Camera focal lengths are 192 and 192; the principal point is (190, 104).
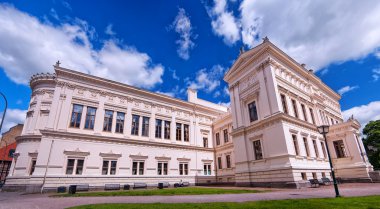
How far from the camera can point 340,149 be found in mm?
24312

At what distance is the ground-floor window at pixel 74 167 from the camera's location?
70.3 feet

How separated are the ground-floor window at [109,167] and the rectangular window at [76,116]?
5.77 metres

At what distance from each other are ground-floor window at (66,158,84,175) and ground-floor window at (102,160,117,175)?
96.8 inches

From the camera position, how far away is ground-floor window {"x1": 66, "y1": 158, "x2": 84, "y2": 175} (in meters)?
21.4

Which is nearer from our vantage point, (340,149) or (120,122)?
(340,149)

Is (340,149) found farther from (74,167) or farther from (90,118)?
(74,167)

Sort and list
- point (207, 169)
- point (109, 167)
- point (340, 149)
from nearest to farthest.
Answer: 1. point (109, 167)
2. point (340, 149)
3. point (207, 169)

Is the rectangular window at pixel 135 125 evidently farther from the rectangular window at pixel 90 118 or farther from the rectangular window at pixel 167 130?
the rectangular window at pixel 90 118

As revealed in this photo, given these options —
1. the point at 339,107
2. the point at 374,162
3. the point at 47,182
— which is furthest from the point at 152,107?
the point at 374,162

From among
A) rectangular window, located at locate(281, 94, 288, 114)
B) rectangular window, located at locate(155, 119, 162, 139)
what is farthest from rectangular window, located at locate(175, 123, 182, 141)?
rectangular window, located at locate(281, 94, 288, 114)

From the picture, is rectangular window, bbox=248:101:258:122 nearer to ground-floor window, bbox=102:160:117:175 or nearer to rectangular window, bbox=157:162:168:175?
rectangular window, bbox=157:162:168:175

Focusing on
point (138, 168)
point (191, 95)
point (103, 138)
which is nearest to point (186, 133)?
point (191, 95)

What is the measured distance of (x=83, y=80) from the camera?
25.0 metres

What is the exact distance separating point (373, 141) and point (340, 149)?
17.2m
